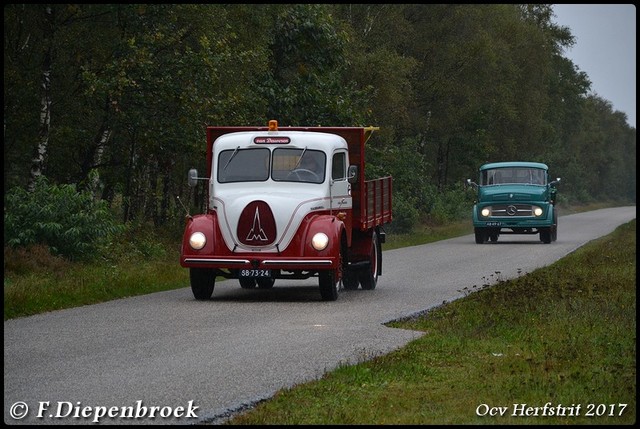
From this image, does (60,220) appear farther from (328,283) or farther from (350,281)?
(328,283)

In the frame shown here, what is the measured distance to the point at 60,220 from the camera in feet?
75.5

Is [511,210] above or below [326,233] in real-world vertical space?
below

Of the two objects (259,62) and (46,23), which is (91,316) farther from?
(259,62)

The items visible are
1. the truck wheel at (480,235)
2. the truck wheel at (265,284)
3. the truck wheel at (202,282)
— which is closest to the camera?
the truck wheel at (202,282)

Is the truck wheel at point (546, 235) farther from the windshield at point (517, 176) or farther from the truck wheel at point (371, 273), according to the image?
the truck wheel at point (371, 273)

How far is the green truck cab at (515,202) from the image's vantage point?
38.7 m

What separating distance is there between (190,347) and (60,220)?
10816 millimetres

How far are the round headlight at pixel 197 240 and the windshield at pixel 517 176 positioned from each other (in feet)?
74.0

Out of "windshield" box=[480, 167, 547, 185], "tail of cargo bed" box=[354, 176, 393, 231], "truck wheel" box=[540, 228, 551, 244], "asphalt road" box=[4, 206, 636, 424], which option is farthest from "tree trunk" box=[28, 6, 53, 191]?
"windshield" box=[480, 167, 547, 185]

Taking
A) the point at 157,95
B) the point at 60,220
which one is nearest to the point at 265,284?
the point at 60,220

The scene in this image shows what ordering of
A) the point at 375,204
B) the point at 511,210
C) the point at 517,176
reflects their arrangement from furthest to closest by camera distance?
the point at 517,176
the point at 511,210
the point at 375,204

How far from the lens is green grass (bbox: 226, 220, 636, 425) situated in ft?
28.5

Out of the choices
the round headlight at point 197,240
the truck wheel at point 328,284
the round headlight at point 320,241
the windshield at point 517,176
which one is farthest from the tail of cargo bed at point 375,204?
the windshield at point 517,176

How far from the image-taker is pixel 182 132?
93.8 feet
